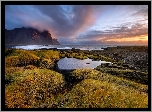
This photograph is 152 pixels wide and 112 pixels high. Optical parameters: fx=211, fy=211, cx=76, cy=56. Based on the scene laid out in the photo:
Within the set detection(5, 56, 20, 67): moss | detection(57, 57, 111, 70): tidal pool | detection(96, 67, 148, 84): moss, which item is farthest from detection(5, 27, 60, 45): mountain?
detection(96, 67, 148, 84): moss

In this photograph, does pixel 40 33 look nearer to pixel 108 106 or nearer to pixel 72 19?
pixel 72 19

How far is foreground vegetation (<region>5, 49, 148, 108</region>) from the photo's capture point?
26.8 feet

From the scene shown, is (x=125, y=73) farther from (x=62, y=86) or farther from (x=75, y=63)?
(x=62, y=86)

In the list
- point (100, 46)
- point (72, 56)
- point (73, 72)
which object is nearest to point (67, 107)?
point (73, 72)

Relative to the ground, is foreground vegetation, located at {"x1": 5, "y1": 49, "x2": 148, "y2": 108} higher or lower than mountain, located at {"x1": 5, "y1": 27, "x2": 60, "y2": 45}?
lower

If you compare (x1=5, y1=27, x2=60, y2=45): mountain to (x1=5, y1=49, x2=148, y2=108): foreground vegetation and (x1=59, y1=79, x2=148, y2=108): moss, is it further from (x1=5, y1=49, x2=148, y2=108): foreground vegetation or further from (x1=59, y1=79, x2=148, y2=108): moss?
(x1=59, y1=79, x2=148, y2=108): moss

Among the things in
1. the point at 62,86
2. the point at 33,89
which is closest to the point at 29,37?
the point at 33,89

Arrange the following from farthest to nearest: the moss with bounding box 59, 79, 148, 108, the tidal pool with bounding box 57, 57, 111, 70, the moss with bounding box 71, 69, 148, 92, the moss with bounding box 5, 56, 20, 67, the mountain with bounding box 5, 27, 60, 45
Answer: the tidal pool with bounding box 57, 57, 111, 70 → the moss with bounding box 71, 69, 148, 92 → the mountain with bounding box 5, 27, 60, 45 → the moss with bounding box 5, 56, 20, 67 → the moss with bounding box 59, 79, 148, 108

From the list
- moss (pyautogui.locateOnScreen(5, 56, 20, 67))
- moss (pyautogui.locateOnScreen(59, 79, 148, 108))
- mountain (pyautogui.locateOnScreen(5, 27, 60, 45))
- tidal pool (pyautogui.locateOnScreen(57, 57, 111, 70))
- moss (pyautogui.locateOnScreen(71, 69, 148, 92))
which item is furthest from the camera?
tidal pool (pyautogui.locateOnScreen(57, 57, 111, 70))

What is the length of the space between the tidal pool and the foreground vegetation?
0.69 ft

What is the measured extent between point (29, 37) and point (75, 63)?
2275mm

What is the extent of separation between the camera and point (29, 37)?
910cm

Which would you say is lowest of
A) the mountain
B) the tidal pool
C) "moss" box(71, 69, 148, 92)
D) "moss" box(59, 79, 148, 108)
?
"moss" box(59, 79, 148, 108)

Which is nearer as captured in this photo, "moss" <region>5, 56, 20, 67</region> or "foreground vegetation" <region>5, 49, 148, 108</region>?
"foreground vegetation" <region>5, 49, 148, 108</region>
